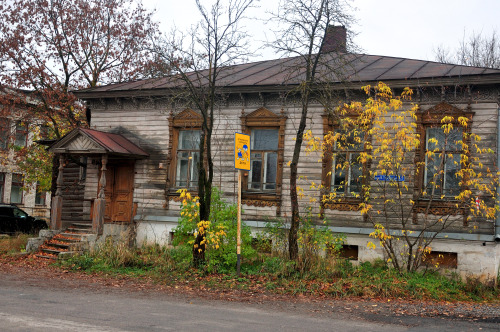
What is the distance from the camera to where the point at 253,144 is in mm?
17172

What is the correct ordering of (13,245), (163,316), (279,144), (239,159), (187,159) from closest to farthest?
(163,316)
(239,159)
(279,144)
(13,245)
(187,159)

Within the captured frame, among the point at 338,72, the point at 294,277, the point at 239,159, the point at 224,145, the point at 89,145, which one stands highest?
the point at 338,72

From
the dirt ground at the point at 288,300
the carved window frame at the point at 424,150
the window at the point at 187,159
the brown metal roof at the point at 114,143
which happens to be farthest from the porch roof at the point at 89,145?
the carved window frame at the point at 424,150

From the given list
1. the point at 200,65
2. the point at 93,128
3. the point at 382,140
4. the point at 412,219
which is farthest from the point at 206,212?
the point at 93,128

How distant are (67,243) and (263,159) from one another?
6.71m

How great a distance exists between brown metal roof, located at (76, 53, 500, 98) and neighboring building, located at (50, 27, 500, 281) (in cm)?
5

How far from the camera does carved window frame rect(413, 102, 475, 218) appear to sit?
14.3m

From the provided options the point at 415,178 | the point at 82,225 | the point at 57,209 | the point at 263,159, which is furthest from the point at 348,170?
the point at 57,209

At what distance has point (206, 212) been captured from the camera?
13414 mm

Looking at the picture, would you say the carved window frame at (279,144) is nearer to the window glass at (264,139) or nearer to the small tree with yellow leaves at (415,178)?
the window glass at (264,139)

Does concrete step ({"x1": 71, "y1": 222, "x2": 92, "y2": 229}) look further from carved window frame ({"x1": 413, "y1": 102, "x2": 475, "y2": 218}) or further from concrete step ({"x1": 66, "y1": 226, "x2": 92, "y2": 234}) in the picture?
carved window frame ({"x1": 413, "y1": 102, "x2": 475, "y2": 218})

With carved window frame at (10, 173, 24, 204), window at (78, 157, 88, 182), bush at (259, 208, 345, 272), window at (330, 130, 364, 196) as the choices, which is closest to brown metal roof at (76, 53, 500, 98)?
window at (330, 130, 364, 196)

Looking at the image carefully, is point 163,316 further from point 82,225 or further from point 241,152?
point 82,225

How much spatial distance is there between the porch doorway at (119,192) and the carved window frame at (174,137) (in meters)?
1.46
